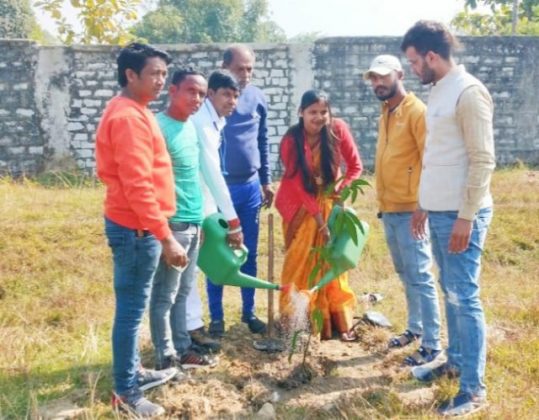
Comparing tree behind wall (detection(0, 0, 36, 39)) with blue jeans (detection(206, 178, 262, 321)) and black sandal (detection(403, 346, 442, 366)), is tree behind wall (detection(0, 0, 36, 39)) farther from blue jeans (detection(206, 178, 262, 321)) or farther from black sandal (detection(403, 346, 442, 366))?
black sandal (detection(403, 346, 442, 366))

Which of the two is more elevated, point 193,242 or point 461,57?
point 461,57

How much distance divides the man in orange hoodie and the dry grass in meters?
0.37

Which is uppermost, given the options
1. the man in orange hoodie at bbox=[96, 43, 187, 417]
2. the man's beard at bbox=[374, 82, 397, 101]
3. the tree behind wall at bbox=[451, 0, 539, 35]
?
the tree behind wall at bbox=[451, 0, 539, 35]

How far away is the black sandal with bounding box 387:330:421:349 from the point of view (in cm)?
367

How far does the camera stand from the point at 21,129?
8.54 metres

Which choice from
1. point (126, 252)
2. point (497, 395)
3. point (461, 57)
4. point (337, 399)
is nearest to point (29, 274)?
point (126, 252)

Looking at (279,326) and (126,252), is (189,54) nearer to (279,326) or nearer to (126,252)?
(279,326)

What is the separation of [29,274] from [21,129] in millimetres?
4021

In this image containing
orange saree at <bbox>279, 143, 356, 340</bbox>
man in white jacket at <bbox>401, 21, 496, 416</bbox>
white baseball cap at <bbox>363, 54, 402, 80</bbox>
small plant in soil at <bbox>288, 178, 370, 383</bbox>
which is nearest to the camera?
man in white jacket at <bbox>401, 21, 496, 416</bbox>

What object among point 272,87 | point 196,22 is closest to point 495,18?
point 272,87

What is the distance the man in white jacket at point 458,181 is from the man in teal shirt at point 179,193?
1.09 m

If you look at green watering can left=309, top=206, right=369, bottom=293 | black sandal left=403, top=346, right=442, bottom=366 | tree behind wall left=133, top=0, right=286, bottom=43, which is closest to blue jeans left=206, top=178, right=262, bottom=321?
green watering can left=309, top=206, right=369, bottom=293

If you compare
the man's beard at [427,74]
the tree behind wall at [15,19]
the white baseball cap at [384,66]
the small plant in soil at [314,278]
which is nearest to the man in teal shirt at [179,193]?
the small plant in soil at [314,278]

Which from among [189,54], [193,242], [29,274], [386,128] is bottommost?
[29,274]
